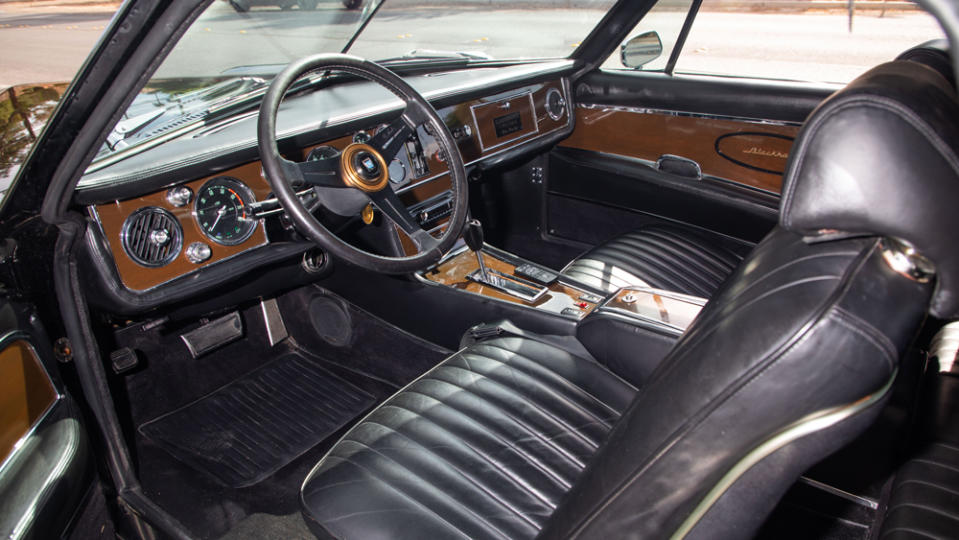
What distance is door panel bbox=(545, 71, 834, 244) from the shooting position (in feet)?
7.88

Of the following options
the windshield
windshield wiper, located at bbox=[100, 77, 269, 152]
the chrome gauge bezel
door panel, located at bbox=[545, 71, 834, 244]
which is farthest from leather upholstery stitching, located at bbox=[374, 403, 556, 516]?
the chrome gauge bezel

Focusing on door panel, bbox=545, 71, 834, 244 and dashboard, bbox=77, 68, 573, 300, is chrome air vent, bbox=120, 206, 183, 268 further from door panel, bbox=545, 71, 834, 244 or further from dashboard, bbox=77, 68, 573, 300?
door panel, bbox=545, 71, 834, 244

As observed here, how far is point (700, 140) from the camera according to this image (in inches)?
102

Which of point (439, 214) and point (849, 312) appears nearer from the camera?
point (849, 312)

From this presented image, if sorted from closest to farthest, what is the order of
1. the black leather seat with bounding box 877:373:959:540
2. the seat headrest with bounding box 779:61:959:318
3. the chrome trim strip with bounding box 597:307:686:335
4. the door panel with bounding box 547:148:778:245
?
the seat headrest with bounding box 779:61:959:318, the black leather seat with bounding box 877:373:959:540, the chrome trim strip with bounding box 597:307:686:335, the door panel with bounding box 547:148:778:245

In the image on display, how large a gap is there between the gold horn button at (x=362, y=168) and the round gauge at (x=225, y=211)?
0.34 meters

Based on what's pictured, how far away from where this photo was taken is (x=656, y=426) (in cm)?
71

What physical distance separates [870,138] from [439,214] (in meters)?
1.93

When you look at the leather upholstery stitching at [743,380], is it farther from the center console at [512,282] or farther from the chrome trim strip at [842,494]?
the center console at [512,282]

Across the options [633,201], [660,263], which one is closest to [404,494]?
[660,263]

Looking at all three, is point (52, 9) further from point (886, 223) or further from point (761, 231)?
point (761, 231)

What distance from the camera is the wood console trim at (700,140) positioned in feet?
7.91

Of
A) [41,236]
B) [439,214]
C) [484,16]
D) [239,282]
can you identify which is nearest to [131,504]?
[239,282]

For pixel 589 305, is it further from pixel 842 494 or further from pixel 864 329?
pixel 864 329
